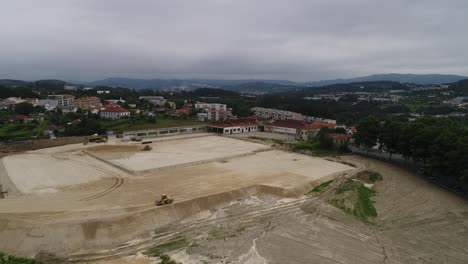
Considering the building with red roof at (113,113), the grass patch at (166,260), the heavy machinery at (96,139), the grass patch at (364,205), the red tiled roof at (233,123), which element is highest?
the building with red roof at (113,113)

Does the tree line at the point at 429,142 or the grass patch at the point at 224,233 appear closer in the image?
the grass patch at the point at 224,233

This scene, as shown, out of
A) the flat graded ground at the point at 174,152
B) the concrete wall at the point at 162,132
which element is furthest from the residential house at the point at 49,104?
the flat graded ground at the point at 174,152

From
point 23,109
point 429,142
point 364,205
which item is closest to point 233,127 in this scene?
point 429,142

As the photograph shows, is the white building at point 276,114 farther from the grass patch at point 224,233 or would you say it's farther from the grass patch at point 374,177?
the grass patch at point 224,233

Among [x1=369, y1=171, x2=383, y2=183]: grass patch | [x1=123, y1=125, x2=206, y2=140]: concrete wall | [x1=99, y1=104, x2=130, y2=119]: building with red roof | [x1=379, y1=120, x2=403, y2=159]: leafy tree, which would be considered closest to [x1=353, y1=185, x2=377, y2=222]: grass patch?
[x1=369, y1=171, x2=383, y2=183]: grass patch

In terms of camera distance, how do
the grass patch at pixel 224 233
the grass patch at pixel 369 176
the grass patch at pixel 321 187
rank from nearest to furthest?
the grass patch at pixel 224 233, the grass patch at pixel 321 187, the grass patch at pixel 369 176
